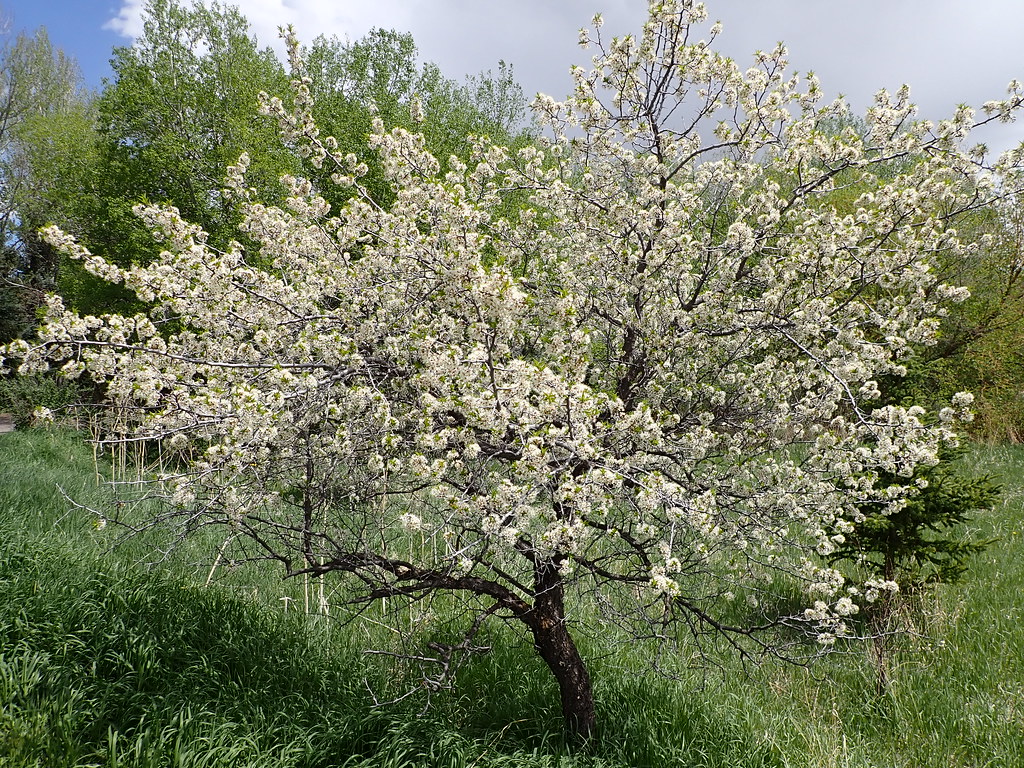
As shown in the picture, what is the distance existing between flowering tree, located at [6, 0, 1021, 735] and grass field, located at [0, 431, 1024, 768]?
2.06ft

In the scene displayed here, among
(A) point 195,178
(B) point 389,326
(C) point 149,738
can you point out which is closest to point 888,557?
(B) point 389,326

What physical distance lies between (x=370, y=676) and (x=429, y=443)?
2.33 metres

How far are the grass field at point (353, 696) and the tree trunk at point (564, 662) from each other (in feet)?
0.44

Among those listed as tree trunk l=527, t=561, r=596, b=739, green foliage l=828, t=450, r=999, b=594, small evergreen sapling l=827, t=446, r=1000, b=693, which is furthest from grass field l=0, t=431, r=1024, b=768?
green foliage l=828, t=450, r=999, b=594

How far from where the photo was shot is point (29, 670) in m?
3.49

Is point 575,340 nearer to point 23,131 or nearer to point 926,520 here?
point 926,520

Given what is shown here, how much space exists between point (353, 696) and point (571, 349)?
2.61 m

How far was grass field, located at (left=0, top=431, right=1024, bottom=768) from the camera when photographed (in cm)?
332

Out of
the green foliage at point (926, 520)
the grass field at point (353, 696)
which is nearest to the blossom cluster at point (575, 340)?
the grass field at point (353, 696)

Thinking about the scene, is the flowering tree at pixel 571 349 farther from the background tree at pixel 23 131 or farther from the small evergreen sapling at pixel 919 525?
the background tree at pixel 23 131

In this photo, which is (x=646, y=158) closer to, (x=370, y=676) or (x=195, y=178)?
(x=370, y=676)

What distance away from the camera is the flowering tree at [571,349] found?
287cm

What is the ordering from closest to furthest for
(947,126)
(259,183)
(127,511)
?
(947,126)
(127,511)
(259,183)

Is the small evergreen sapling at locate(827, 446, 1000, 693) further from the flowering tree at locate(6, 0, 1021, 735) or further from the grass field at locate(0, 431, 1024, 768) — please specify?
the flowering tree at locate(6, 0, 1021, 735)
